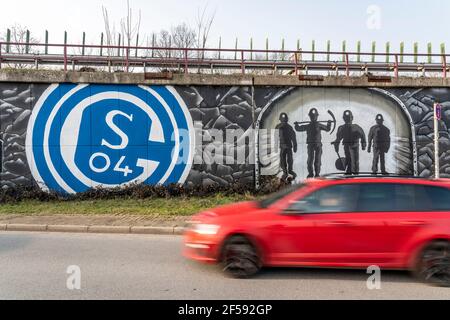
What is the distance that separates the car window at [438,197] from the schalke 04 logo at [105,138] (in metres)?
8.91

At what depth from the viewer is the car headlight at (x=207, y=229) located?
5.16 m

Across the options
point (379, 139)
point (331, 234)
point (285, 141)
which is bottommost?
point (331, 234)

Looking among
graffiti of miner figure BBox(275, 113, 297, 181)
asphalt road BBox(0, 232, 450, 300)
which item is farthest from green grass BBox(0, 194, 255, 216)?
asphalt road BBox(0, 232, 450, 300)

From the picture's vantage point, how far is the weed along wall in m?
12.6

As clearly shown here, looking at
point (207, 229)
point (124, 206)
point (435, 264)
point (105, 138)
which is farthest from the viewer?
point (105, 138)

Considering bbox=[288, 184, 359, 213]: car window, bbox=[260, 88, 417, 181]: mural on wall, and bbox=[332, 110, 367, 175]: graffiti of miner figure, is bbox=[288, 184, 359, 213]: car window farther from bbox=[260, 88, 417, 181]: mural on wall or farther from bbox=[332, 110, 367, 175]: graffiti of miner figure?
bbox=[332, 110, 367, 175]: graffiti of miner figure

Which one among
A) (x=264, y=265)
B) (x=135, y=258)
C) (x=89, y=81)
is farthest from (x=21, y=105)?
(x=264, y=265)

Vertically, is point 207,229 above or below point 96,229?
above

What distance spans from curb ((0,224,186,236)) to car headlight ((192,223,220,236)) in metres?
2.96

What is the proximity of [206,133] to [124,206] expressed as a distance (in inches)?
158

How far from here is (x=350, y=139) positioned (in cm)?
1320

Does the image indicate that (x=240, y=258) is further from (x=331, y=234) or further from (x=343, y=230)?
(x=343, y=230)

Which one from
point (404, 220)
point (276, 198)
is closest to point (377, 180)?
point (404, 220)

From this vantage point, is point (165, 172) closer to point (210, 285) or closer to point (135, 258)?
point (135, 258)
